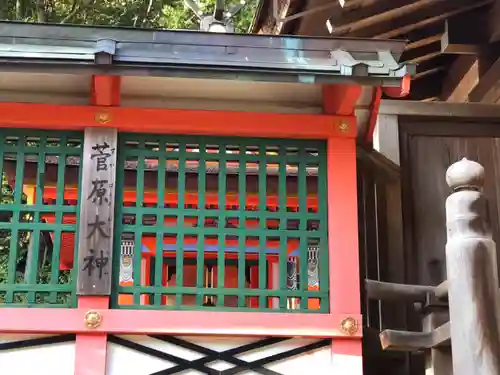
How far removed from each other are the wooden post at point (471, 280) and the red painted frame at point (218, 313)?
40.1 inches

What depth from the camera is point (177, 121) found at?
5.36 metres

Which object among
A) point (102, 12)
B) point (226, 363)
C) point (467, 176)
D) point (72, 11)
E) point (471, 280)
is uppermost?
point (102, 12)

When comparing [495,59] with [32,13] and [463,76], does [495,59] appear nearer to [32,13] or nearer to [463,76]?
[463,76]

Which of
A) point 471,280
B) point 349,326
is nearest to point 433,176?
point 349,326

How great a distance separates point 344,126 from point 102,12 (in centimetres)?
1354

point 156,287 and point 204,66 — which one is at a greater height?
point 204,66

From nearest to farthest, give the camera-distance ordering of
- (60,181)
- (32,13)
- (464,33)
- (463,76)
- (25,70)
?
(25,70)
(60,181)
(464,33)
(463,76)
(32,13)

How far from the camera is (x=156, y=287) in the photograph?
5.04 metres

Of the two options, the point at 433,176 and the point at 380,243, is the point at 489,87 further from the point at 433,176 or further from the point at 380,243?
the point at 380,243

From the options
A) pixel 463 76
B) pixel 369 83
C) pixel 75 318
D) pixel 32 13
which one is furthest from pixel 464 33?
pixel 32 13

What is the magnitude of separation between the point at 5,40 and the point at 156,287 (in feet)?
6.07

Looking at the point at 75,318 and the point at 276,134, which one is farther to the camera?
the point at 276,134

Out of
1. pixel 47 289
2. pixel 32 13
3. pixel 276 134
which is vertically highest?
pixel 32 13

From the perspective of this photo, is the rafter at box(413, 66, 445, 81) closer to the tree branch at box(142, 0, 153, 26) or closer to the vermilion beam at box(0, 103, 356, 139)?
the vermilion beam at box(0, 103, 356, 139)
